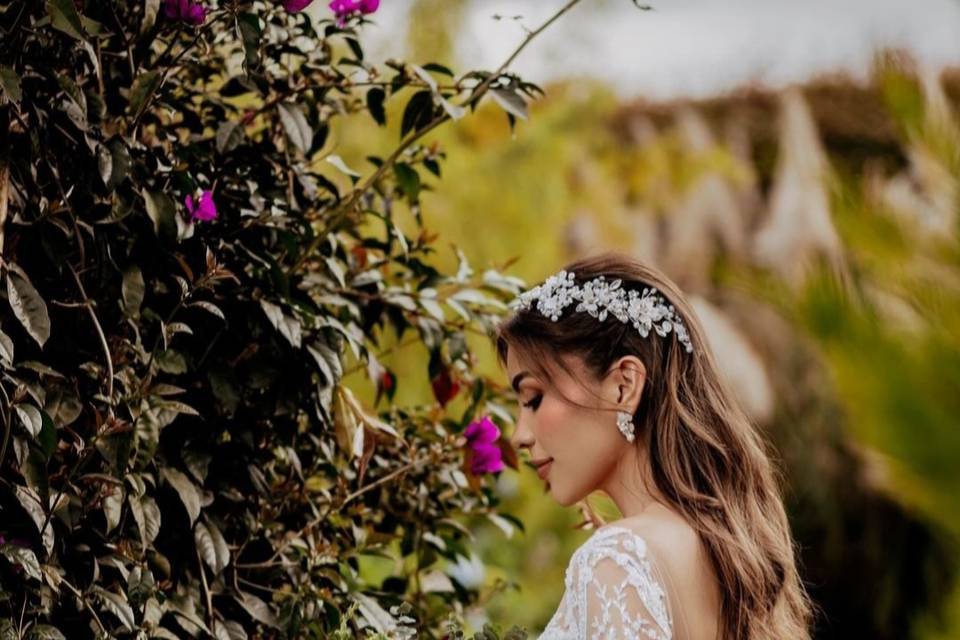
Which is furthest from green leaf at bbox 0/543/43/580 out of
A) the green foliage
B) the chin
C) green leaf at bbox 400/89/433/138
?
green leaf at bbox 400/89/433/138

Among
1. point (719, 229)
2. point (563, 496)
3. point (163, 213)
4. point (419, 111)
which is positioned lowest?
point (563, 496)

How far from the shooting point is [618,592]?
6.47ft

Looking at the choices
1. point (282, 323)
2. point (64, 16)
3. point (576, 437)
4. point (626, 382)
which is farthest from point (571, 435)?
point (64, 16)

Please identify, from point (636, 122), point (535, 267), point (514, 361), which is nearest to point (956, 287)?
point (514, 361)

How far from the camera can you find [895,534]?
7.60 m

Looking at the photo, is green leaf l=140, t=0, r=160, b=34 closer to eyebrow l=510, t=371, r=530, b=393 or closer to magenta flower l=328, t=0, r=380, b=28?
magenta flower l=328, t=0, r=380, b=28

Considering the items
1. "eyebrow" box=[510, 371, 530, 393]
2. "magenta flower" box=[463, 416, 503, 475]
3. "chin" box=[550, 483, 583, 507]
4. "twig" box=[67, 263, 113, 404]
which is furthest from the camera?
"magenta flower" box=[463, 416, 503, 475]

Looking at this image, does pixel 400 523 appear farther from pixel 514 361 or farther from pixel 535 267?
pixel 535 267

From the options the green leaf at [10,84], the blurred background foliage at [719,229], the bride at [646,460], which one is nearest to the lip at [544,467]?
the bride at [646,460]

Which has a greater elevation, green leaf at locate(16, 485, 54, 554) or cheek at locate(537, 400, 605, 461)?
cheek at locate(537, 400, 605, 461)

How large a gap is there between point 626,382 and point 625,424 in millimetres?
68

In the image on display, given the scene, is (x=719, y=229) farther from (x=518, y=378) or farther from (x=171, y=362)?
(x=171, y=362)

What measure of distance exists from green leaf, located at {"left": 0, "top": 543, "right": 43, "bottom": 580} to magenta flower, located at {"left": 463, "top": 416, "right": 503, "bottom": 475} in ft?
2.72

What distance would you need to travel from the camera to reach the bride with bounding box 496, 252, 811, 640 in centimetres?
201
